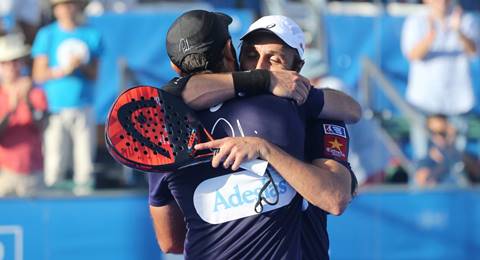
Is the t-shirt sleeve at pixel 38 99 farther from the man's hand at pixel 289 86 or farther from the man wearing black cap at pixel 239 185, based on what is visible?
the man's hand at pixel 289 86

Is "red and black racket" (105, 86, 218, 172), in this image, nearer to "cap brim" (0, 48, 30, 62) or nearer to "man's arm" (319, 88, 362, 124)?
"man's arm" (319, 88, 362, 124)

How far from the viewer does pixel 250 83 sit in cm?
330

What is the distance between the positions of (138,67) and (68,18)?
739mm

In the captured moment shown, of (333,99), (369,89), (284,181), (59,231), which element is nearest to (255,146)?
(284,181)

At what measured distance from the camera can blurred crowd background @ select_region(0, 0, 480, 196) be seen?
771 centimetres

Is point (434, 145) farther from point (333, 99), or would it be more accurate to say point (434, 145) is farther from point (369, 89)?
point (333, 99)

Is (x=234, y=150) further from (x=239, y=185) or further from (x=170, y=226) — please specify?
(x=170, y=226)

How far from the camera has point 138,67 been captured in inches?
333

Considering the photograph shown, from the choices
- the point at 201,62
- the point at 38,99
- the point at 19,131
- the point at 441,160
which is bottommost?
the point at 441,160

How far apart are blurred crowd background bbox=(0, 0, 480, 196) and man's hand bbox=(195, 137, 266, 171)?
451 cm

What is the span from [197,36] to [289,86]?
34 centimetres

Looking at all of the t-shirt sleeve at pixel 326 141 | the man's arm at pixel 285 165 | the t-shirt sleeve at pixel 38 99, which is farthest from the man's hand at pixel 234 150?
the t-shirt sleeve at pixel 38 99

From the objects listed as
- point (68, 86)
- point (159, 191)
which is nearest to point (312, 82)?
point (68, 86)

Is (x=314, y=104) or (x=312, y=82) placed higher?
(x=314, y=104)
